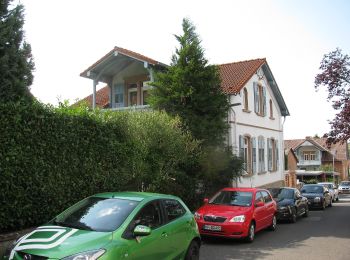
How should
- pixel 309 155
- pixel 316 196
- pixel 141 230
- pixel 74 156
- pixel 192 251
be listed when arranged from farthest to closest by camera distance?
pixel 309 155
pixel 316 196
pixel 74 156
pixel 192 251
pixel 141 230

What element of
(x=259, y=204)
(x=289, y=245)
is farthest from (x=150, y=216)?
(x=259, y=204)

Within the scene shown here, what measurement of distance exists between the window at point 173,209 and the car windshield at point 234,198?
5.24 m

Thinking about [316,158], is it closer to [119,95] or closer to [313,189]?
[313,189]

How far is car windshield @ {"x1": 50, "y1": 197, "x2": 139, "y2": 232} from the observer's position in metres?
6.57

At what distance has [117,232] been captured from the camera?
6273mm

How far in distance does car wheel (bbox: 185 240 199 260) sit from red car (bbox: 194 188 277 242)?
365 centimetres

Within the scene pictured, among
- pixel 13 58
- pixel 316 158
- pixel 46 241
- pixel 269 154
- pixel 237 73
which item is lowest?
pixel 46 241

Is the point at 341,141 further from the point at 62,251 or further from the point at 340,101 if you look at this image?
the point at 62,251

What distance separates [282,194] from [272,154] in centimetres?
1399

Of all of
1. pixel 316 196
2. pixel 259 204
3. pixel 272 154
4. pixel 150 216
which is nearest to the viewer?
pixel 150 216

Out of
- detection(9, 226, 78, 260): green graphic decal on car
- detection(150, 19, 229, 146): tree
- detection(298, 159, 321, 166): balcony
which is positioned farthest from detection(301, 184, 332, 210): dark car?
detection(298, 159, 321, 166): balcony

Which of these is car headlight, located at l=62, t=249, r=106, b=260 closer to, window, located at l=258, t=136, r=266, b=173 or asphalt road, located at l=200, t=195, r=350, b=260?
asphalt road, located at l=200, t=195, r=350, b=260

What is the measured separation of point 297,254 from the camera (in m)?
10.7

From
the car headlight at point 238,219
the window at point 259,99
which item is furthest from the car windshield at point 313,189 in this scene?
the car headlight at point 238,219
